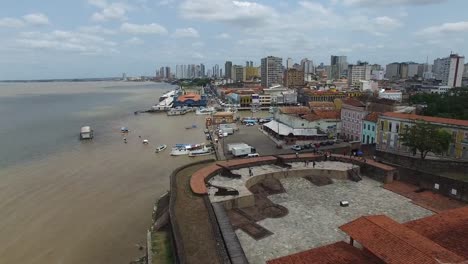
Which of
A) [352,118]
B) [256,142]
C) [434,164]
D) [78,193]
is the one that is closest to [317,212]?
[434,164]

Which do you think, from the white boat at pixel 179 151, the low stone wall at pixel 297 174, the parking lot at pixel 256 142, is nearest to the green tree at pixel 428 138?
the low stone wall at pixel 297 174

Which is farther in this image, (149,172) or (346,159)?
(149,172)

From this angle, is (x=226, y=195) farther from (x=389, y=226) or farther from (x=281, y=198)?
(x=389, y=226)

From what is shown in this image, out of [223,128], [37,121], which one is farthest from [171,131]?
[37,121]

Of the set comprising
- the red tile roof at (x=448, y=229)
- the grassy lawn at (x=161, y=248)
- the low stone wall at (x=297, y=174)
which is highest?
the red tile roof at (x=448, y=229)

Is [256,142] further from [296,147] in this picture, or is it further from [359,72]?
[359,72]

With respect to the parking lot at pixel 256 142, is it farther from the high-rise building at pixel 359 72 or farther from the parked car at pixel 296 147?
the high-rise building at pixel 359 72
